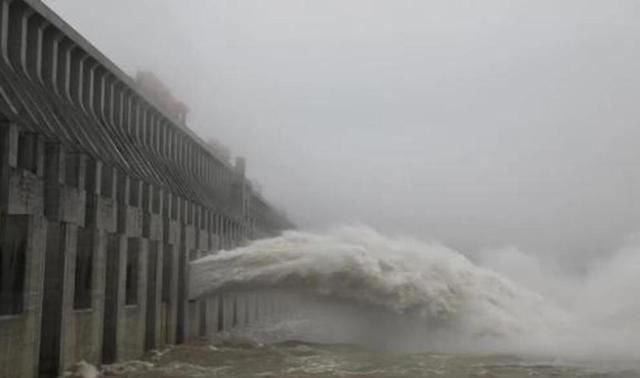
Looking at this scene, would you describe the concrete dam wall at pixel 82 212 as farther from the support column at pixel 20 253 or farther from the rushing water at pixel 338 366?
the rushing water at pixel 338 366

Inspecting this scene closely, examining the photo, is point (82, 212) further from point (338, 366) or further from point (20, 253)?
point (338, 366)

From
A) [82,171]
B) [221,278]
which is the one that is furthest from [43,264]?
[221,278]

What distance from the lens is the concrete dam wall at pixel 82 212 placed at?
20.0 metres

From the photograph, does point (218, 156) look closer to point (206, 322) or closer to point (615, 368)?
point (206, 322)

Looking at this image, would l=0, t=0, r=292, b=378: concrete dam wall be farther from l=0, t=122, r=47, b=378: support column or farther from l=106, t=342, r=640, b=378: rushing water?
l=106, t=342, r=640, b=378: rushing water

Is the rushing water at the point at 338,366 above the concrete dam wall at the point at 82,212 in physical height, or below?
below

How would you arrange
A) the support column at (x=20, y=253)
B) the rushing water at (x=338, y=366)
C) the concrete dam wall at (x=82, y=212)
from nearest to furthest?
the support column at (x=20, y=253), the concrete dam wall at (x=82, y=212), the rushing water at (x=338, y=366)

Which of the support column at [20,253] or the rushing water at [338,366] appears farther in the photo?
the rushing water at [338,366]

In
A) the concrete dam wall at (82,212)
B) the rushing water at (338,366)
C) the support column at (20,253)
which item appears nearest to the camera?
the support column at (20,253)

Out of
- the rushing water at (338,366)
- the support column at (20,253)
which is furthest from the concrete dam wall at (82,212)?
the rushing water at (338,366)

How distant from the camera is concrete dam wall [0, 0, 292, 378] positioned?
→ 19953 mm

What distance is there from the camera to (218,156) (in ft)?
197

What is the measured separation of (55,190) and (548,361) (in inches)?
700

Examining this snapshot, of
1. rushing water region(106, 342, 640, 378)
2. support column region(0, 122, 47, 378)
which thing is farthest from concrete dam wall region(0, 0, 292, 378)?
rushing water region(106, 342, 640, 378)
